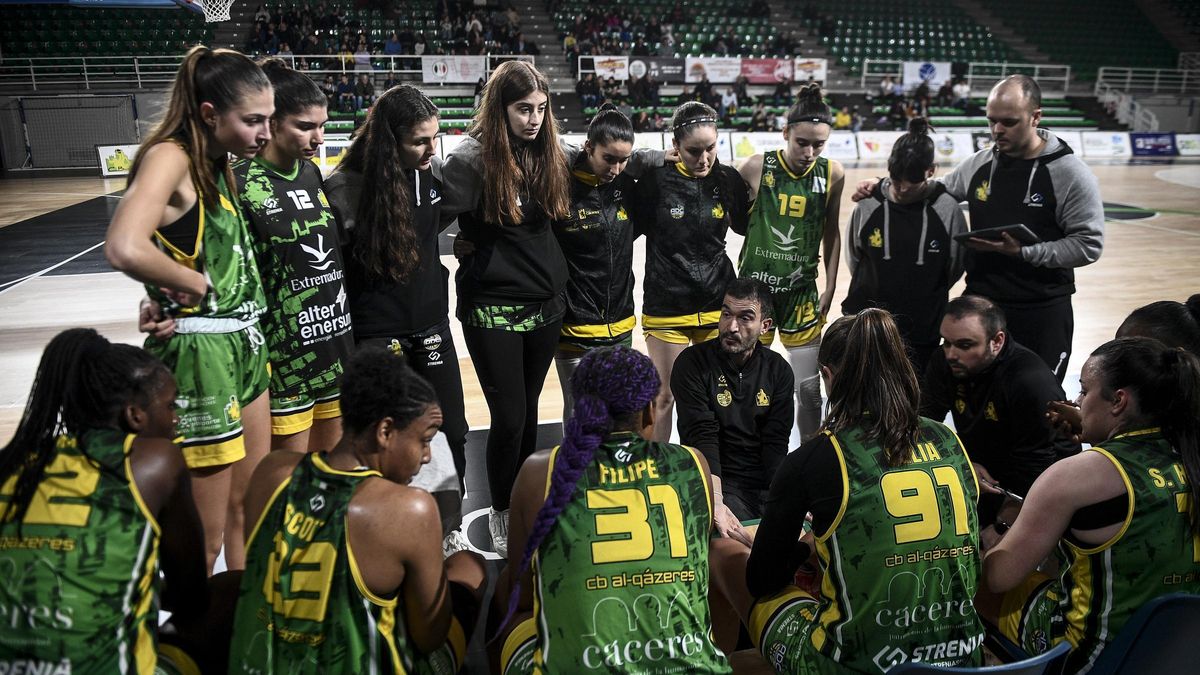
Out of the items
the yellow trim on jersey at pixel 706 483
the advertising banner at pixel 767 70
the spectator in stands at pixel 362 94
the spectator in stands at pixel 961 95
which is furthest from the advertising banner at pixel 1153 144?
the yellow trim on jersey at pixel 706 483

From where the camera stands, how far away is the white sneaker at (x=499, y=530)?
345 centimetres

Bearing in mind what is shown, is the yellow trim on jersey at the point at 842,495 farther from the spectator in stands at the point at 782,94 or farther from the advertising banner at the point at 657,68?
the spectator in stands at the point at 782,94

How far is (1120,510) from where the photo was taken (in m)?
1.98

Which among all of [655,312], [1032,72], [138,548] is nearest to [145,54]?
[655,312]

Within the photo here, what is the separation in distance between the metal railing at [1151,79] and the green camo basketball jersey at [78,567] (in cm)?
2880

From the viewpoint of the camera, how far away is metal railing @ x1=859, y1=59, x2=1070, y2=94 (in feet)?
80.5

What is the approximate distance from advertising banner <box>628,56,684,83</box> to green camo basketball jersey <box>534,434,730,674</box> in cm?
2061

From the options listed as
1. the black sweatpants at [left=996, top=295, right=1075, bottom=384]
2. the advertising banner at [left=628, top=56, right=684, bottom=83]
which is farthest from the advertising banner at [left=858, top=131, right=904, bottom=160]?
the black sweatpants at [left=996, top=295, right=1075, bottom=384]

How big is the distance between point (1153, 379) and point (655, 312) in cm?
217

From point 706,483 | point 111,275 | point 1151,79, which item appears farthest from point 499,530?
point 1151,79

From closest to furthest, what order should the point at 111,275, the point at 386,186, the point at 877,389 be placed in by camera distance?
the point at 877,389, the point at 386,186, the point at 111,275

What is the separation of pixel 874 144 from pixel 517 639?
20.1 metres

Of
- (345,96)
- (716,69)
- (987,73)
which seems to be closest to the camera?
(345,96)

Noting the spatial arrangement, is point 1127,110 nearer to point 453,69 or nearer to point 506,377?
point 453,69
